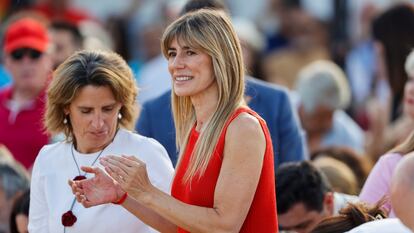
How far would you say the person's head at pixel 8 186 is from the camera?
7.53m

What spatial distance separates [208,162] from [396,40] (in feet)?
14.6

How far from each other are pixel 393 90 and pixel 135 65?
3.84 metres

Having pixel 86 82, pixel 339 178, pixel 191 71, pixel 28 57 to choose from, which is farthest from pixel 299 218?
pixel 28 57

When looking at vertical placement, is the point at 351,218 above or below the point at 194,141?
below

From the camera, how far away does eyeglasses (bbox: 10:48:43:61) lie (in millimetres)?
9367

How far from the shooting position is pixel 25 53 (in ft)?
30.9

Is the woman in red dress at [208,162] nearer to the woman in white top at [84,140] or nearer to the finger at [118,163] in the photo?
the finger at [118,163]

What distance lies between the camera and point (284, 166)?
6.79 m

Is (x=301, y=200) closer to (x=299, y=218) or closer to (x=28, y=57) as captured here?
(x=299, y=218)

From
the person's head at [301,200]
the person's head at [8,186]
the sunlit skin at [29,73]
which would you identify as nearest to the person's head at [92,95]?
the person's head at [301,200]

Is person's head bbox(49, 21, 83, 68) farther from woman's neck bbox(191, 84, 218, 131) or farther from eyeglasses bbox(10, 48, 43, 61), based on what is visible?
woman's neck bbox(191, 84, 218, 131)

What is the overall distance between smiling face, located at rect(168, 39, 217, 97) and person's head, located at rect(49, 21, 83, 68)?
4.76m

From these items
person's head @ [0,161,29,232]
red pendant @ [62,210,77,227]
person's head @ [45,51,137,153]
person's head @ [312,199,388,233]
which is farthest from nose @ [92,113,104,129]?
person's head @ [0,161,29,232]

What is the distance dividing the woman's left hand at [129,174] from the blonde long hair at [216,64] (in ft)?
0.67
